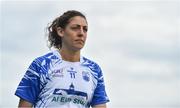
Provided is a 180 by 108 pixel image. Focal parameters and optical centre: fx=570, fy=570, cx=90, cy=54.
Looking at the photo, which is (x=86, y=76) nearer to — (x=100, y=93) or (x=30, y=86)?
(x=100, y=93)

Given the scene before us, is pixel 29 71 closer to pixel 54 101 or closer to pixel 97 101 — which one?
pixel 54 101

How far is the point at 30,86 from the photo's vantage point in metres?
8.81

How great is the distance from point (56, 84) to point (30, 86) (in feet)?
1.33

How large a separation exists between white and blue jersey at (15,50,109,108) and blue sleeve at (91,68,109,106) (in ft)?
0.38

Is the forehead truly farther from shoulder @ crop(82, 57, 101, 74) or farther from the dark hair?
shoulder @ crop(82, 57, 101, 74)

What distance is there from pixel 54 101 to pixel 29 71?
613 mm

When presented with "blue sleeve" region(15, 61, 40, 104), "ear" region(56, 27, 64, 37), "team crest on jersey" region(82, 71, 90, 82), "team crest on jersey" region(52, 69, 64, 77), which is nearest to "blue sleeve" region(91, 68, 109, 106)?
"team crest on jersey" region(82, 71, 90, 82)

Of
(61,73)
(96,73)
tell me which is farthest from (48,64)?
(96,73)

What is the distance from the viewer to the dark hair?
9117mm

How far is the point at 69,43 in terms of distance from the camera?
351 inches

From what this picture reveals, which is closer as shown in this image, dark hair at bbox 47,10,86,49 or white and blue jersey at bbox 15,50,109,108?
white and blue jersey at bbox 15,50,109,108

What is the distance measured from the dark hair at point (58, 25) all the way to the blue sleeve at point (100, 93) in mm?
835

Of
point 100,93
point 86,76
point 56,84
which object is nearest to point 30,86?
point 56,84

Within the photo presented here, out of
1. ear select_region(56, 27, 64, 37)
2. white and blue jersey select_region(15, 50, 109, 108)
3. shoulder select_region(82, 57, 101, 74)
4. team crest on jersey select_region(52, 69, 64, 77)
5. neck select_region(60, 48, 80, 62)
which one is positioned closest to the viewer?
white and blue jersey select_region(15, 50, 109, 108)
